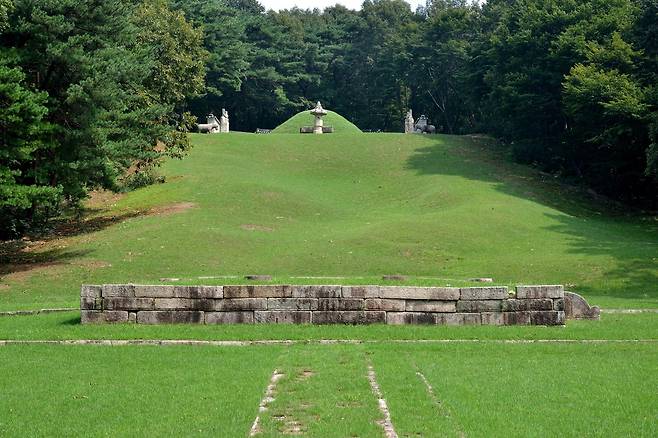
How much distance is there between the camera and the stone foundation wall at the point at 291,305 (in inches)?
726

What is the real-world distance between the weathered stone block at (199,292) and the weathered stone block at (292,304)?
45.0 inches

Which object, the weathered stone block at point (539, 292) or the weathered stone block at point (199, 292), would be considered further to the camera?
the weathered stone block at point (539, 292)

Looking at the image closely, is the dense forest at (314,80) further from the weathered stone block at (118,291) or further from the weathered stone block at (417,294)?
the weathered stone block at (417,294)

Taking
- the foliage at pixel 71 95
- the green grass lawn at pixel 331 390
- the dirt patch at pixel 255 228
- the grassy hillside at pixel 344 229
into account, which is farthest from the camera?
the dirt patch at pixel 255 228

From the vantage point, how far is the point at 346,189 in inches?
1984

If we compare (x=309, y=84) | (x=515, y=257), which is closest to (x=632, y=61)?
(x=515, y=257)

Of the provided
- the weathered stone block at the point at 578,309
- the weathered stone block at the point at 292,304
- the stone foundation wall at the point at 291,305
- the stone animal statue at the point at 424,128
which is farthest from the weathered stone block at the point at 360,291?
the stone animal statue at the point at 424,128

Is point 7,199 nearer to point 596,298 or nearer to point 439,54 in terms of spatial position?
point 596,298

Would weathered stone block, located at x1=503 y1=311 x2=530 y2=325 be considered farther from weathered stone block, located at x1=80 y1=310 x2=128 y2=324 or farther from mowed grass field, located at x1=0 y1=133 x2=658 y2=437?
weathered stone block, located at x1=80 y1=310 x2=128 y2=324

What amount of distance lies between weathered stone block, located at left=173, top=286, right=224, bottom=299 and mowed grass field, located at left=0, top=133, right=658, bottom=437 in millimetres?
739

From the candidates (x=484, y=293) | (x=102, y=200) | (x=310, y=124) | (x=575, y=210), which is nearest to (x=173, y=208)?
(x=102, y=200)

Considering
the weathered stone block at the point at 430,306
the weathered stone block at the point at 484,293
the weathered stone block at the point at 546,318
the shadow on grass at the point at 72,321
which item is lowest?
the shadow on grass at the point at 72,321

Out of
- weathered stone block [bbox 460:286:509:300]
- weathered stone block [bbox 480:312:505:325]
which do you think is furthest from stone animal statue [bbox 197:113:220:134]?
weathered stone block [bbox 480:312:505:325]

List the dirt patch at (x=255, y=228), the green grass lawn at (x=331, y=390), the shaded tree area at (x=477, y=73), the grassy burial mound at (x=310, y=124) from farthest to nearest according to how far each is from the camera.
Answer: the grassy burial mound at (x=310, y=124) < the shaded tree area at (x=477, y=73) < the dirt patch at (x=255, y=228) < the green grass lawn at (x=331, y=390)
